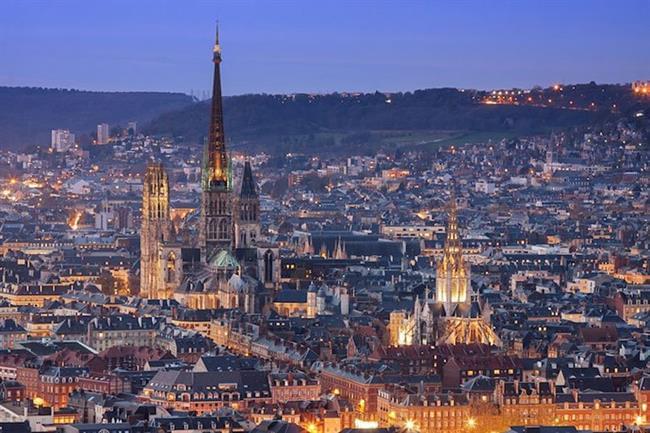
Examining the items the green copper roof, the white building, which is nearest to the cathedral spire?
the green copper roof

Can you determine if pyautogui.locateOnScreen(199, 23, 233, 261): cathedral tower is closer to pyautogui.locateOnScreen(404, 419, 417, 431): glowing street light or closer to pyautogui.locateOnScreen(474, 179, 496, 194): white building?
pyautogui.locateOnScreen(404, 419, 417, 431): glowing street light

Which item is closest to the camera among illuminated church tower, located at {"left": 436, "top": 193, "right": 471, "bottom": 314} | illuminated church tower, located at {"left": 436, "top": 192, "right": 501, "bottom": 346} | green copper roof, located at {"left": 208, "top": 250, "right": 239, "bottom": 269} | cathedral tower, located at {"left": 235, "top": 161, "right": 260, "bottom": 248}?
illuminated church tower, located at {"left": 436, "top": 192, "right": 501, "bottom": 346}

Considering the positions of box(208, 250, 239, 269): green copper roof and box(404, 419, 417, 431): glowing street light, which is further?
box(208, 250, 239, 269): green copper roof

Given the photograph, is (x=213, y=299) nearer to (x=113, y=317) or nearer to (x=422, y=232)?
(x=113, y=317)

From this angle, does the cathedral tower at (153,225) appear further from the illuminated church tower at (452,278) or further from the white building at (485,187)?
the white building at (485,187)

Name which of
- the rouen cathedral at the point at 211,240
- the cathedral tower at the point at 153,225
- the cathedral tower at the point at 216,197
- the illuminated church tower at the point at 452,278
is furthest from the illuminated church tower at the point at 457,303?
the cathedral tower at the point at 153,225

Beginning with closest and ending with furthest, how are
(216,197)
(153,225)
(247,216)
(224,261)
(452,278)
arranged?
(452,278)
(224,261)
(216,197)
(153,225)
(247,216)

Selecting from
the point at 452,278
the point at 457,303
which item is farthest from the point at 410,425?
the point at 452,278

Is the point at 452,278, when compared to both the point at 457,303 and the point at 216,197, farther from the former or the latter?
the point at 216,197
